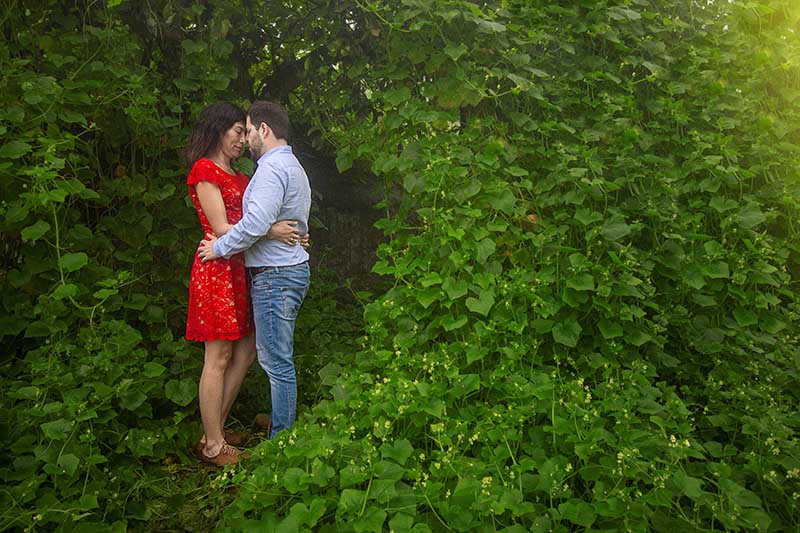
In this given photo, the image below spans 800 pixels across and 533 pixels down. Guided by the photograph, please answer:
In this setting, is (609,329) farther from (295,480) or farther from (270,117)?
(270,117)

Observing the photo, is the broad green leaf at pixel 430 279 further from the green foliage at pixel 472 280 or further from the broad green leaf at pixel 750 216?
the broad green leaf at pixel 750 216

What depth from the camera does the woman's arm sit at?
3.23 meters

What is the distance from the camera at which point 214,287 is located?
3.29 m

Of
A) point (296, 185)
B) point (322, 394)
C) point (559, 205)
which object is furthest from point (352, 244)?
point (559, 205)

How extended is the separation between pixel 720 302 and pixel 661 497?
1403 millimetres

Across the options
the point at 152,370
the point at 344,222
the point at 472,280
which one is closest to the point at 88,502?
the point at 152,370

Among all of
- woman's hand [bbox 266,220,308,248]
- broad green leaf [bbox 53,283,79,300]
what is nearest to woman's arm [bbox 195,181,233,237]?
woman's hand [bbox 266,220,308,248]

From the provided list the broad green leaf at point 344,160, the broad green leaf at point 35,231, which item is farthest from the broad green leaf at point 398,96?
the broad green leaf at point 35,231

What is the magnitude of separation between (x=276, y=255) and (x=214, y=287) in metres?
0.38

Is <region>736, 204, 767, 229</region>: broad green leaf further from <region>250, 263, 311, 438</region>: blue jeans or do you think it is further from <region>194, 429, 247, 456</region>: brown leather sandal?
<region>194, 429, 247, 456</region>: brown leather sandal

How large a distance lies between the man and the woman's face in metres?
0.12

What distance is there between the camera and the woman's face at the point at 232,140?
3340 mm

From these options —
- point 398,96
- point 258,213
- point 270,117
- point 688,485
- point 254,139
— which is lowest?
point 688,485

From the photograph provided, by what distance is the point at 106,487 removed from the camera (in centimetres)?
284
